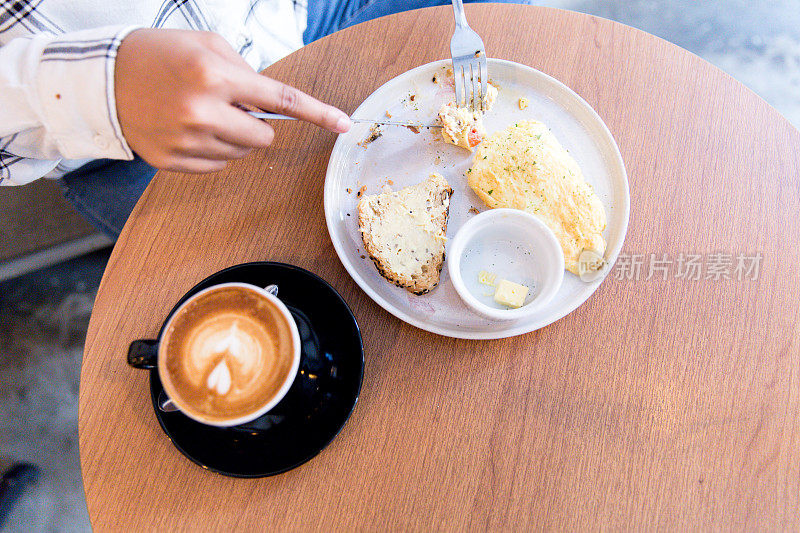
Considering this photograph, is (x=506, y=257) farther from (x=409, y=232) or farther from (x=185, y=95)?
(x=185, y=95)

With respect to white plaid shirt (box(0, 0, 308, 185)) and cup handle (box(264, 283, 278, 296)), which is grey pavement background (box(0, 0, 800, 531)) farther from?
cup handle (box(264, 283, 278, 296))

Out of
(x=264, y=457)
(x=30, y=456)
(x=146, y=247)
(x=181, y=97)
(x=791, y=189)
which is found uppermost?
(x=181, y=97)

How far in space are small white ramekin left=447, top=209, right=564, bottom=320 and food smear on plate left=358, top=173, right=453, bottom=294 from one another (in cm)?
7

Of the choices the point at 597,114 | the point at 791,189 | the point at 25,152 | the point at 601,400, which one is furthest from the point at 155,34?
the point at 791,189

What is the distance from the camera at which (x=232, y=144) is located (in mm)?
973

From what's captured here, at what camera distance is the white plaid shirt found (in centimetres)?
88

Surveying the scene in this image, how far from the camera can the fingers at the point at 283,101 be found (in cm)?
91

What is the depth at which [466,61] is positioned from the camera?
3.86ft

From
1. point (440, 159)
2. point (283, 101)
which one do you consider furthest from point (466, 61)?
point (283, 101)

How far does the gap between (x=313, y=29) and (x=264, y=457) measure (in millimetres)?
1191

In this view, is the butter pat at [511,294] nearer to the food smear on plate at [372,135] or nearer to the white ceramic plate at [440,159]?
the white ceramic plate at [440,159]

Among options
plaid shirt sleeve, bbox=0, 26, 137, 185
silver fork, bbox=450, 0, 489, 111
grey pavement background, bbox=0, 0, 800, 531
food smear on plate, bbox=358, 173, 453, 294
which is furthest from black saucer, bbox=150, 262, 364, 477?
grey pavement background, bbox=0, 0, 800, 531

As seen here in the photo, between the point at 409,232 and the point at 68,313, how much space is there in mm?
1601

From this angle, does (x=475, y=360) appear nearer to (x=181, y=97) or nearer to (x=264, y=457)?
(x=264, y=457)
